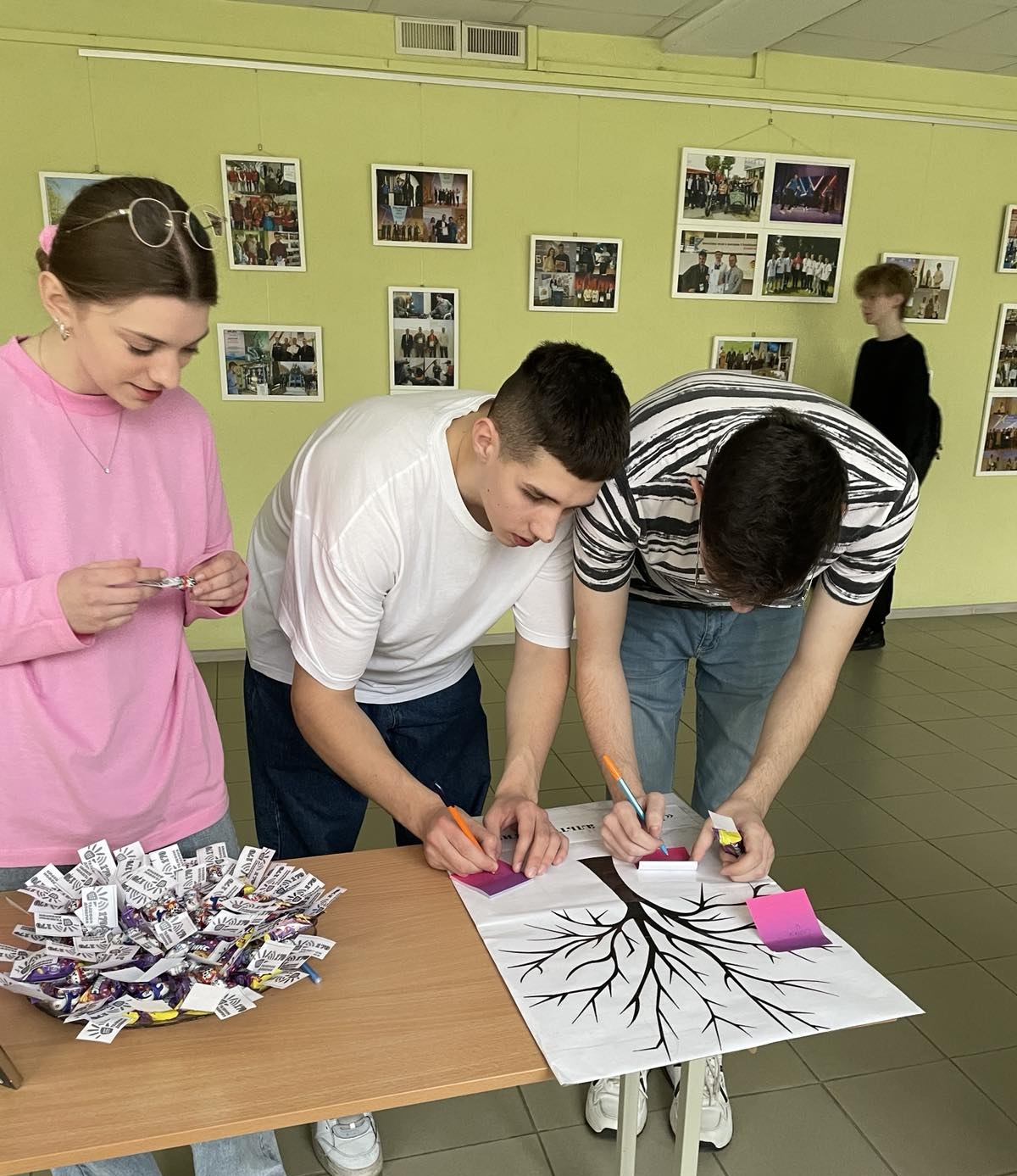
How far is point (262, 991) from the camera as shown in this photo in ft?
3.09

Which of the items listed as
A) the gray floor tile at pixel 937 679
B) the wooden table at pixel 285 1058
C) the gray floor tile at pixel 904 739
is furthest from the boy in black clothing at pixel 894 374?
the wooden table at pixel 285 1058

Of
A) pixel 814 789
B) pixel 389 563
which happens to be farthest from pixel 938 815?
pixel 389 563

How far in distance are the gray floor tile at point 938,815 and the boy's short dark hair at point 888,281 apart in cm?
233

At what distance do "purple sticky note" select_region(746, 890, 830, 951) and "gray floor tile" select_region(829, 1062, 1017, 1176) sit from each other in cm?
81

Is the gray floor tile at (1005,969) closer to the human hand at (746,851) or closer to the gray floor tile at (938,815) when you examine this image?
the gray floor tile at (938,815)

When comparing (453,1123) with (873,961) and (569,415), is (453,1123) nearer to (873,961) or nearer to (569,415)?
(873,961)

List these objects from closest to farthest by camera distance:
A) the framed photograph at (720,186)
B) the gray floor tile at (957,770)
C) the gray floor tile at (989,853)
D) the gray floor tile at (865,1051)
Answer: the gray floor tile at (865,1051) < the gray floor tile at (989,853) < the gray floor tile at (957,770) < the framed photograph at (720,186)

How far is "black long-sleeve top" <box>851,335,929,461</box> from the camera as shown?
4.15 metres

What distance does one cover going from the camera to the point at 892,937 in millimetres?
2242

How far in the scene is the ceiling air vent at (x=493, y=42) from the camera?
3855 mm

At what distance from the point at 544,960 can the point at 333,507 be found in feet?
2.11

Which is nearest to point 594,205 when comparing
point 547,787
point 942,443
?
point 942,443

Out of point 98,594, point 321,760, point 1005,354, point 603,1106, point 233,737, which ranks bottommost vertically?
point 233,737

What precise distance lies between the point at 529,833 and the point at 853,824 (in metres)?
1.87
